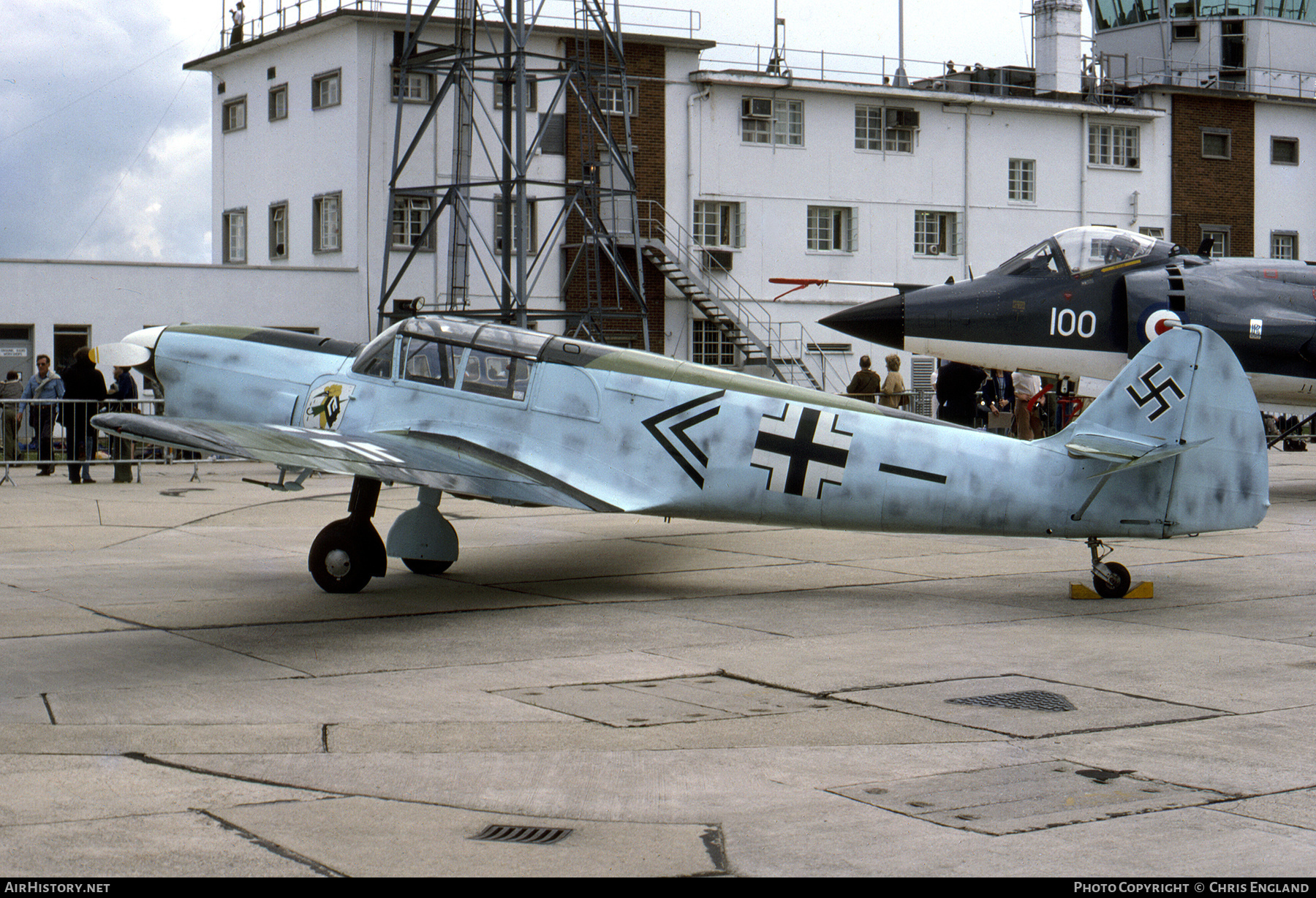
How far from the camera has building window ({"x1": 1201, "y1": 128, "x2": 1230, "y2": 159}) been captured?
4672 centimetres

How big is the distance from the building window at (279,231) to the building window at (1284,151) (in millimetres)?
33643

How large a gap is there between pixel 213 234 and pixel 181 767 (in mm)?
39414

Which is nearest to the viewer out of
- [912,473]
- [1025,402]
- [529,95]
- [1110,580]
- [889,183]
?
[912,473]

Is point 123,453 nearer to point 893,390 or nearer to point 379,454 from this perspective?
point 379,454

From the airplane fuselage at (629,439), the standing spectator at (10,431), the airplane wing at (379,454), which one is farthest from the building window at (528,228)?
the airplane wing at (379,454)

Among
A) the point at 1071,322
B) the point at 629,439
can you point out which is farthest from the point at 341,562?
the point at 1071,322

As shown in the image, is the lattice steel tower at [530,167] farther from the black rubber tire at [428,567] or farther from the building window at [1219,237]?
the building window at [1219,237]

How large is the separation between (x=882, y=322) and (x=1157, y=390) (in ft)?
25.0

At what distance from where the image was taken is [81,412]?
2086cm

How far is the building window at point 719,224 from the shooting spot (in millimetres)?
39656

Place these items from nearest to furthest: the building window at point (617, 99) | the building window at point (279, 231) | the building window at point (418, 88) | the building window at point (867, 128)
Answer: the building window at point (418, 88), the building window at point (617, 99), the building window at point (279, 231), the building window at point (867, 128)

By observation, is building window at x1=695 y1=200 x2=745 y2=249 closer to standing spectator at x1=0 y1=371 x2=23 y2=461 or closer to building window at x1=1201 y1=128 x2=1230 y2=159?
building window at x1=1201 y1=128 x2=1230 y2=159

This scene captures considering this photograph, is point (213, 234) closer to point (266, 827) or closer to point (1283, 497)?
point (1283, 497)

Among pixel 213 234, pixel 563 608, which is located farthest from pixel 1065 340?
pixel 213 234
